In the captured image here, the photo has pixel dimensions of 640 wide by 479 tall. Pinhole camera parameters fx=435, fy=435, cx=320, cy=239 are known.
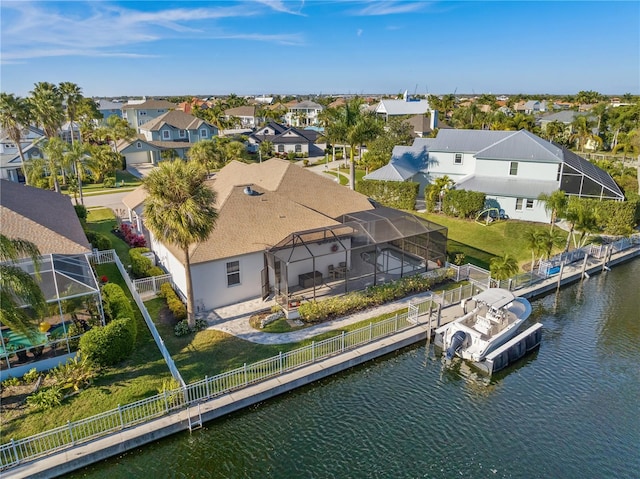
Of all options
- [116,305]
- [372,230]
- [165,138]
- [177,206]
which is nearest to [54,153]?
[116,305]

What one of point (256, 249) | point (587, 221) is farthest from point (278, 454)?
point (587, 221)

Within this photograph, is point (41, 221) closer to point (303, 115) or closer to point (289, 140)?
point (289, 140)

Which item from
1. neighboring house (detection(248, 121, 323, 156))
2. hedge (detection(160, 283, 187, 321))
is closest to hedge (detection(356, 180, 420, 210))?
hedge (detection(160, 283, 187, 321))

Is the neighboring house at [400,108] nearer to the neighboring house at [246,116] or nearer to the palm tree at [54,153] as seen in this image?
the neighboring house at [246,116]

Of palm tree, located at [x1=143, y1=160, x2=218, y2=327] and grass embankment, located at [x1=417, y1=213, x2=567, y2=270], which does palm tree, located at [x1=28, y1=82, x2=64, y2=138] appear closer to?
palm tree, located at [x1=143, y1=160, x2=218, y2=327]


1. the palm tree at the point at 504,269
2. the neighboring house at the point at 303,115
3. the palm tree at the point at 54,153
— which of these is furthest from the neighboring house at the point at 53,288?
the neighboring house at the point at 303,115

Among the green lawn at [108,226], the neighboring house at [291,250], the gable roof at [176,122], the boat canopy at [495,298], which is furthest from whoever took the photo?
the gable roof at [176,122]
